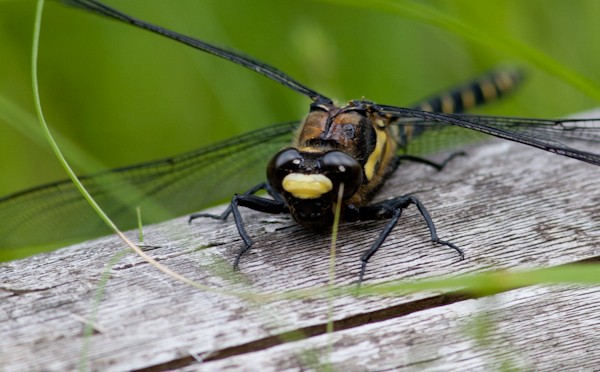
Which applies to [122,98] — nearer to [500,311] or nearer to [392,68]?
[392,68]

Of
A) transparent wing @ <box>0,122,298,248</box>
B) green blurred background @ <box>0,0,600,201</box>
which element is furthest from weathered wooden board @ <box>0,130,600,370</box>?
green blurred background @ <box>0,0,600,201</box>

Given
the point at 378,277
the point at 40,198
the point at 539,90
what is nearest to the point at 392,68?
the point at 539,90

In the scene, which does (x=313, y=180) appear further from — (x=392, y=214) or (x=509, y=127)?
(x=509, y=127)

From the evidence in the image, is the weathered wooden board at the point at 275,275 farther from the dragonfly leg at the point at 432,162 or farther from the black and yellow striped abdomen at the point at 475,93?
the black and yellow striped abdomen at the point at 475,93

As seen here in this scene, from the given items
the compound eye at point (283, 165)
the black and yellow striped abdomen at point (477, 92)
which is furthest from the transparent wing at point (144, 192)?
the black and yellow striped abdomen at point (477, 92)

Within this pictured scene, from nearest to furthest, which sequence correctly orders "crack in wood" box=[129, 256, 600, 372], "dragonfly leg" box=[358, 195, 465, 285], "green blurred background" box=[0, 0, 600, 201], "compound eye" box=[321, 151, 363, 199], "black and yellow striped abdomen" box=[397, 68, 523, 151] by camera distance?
"crack in wood" box=[129, 256, 600, 372] → "dragonfly leg" box=[358, 195, 465, 285] → "compound eye" box=[321, 151, 363, 199] → "black and yellow striped abdomen" box=[397, 68, 523, 151] → "green blurred background" box=[0, 0, 600, 201]

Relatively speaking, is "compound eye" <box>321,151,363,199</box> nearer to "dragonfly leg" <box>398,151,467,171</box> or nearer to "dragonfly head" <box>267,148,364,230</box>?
"dragonfly head" <box>267,148,364,230</box>
